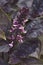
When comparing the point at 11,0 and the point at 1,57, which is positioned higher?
the point at 11,0

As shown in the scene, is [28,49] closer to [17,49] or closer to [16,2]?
[17,49]

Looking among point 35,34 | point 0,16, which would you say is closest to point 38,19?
point 35,34

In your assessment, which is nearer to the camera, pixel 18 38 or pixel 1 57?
pixel 18 38

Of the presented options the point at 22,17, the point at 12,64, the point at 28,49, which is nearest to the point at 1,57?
the point at 12,64

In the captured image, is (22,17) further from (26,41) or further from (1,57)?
(1,57)

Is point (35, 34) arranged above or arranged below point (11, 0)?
below

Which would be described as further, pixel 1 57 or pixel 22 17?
pixel 1 57

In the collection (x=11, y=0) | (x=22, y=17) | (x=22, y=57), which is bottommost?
(x=22, y=57)
